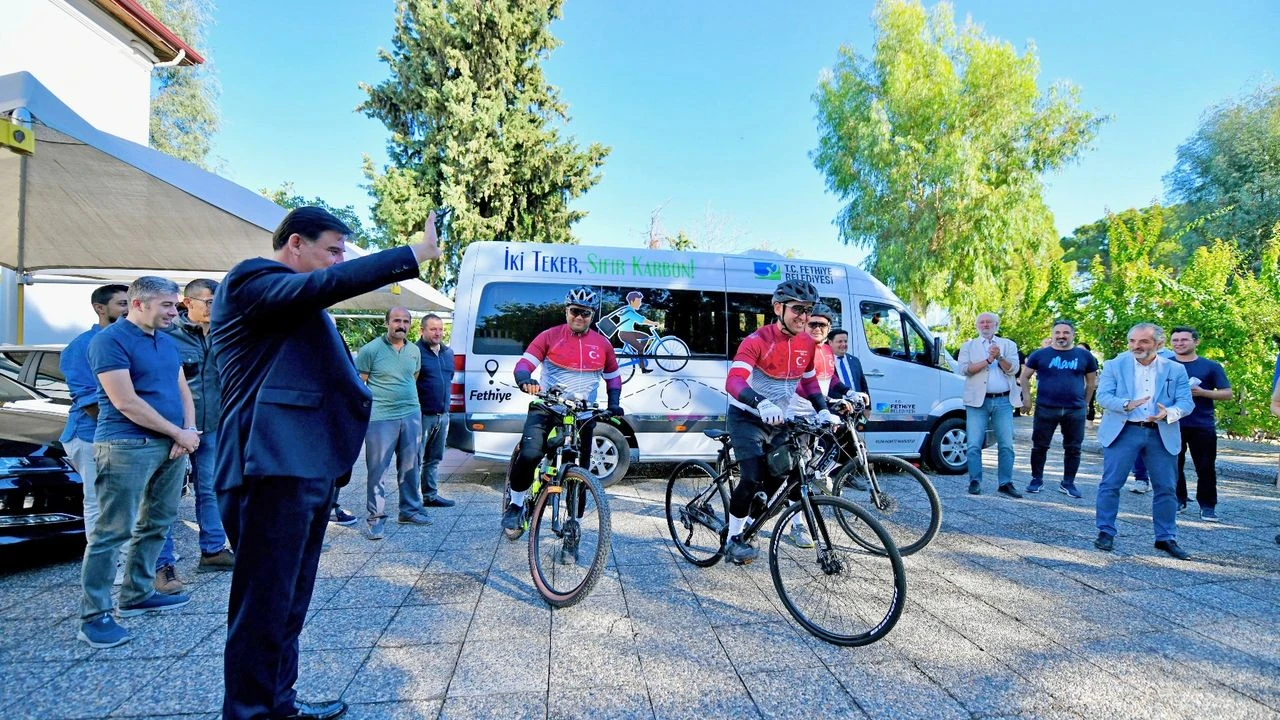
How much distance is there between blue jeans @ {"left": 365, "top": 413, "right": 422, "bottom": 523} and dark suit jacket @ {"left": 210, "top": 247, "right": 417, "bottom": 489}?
299 cm

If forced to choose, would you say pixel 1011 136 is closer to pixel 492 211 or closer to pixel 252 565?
pixel 492 211

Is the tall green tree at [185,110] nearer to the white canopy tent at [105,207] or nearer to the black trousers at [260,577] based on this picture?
the white canopy tent at [105,207]

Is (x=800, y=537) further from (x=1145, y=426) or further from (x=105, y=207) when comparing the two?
(x=105, y=207)

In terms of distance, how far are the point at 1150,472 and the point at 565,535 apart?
15.3ft

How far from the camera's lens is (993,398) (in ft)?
22.7

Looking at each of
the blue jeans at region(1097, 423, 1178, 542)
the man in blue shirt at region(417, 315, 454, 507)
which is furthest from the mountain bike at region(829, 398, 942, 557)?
the man in blue shirt at region(417, 315, 454, 507)

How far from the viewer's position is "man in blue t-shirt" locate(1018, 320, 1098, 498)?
6742mm

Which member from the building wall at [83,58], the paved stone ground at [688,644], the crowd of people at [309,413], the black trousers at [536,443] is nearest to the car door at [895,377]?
the crowd of people at [309,413]

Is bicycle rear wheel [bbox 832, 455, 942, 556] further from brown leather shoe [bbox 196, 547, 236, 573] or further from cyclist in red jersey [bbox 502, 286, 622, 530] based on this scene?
brown leather shoe [bbox 196, 547, 236, 573]

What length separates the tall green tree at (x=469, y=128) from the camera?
A: 20938 mm

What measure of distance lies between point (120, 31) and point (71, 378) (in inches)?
629

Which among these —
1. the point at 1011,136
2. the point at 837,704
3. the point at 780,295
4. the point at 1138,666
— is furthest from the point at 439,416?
the point at 1011,136

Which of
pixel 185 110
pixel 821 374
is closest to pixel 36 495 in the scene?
pixel 821 374

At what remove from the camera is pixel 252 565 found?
2000 mm
